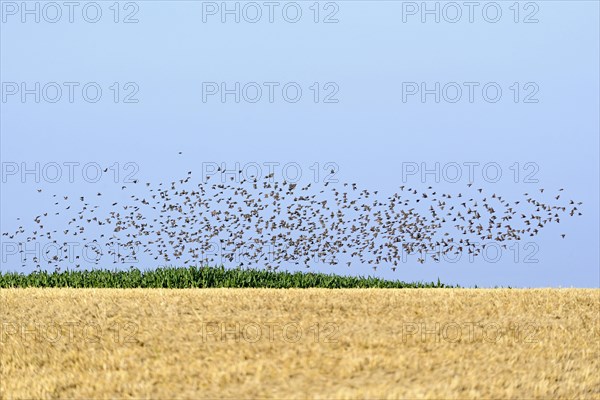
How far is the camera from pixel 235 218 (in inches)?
836

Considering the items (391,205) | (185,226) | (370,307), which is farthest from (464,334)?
(185,226)

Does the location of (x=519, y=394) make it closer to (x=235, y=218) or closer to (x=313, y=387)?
(x=313, y=387)

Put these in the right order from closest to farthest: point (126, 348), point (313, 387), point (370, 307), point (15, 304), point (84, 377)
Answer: point (313, 387), point (84, 377), point (126, 348), point (370, 307), point (15, 304)

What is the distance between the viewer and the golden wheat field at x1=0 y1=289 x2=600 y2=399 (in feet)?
28.4

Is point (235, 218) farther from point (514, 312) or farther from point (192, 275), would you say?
point (514, 312)

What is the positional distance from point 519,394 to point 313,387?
2402 millimetres

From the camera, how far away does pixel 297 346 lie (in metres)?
9.74

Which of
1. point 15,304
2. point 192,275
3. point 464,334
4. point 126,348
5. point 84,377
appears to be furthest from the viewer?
point 192,275

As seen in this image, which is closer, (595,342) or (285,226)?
(595,342)

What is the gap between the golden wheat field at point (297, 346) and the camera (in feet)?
28.4

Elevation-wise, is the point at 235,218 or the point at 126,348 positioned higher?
the point at 235,218

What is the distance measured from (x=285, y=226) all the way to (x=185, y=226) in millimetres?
2844

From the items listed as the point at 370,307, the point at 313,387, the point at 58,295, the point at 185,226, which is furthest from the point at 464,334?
the point at 185,226

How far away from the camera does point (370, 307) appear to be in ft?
40.1
